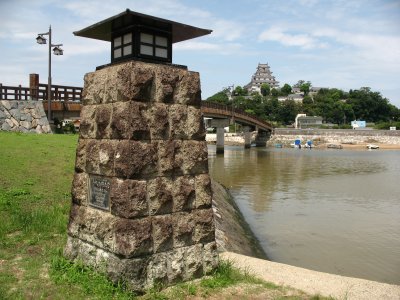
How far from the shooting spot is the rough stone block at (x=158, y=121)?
525 cm

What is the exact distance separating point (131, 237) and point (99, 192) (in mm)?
957

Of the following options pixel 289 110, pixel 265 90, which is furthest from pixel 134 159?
pixel 265 90

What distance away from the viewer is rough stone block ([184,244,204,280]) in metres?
5.58

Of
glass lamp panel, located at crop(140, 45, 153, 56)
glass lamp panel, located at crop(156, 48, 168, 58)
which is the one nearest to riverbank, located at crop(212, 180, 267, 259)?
glass lamp panel, located at crop(156, 48, 168, 58)

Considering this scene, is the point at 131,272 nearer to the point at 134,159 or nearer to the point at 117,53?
the point at 134,159

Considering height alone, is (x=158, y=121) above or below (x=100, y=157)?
above

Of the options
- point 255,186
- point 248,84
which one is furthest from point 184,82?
point 248,84

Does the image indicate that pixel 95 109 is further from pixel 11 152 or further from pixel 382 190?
pixel 382 190

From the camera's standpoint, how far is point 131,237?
497cm

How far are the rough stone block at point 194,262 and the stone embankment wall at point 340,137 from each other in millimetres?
71127

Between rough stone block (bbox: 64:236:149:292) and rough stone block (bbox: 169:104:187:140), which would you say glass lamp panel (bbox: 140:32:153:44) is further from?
rough stone block (bbox: 64:236:149:292)

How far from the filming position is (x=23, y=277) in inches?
217

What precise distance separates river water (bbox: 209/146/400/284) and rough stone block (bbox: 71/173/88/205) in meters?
6.18

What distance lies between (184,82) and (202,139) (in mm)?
911
